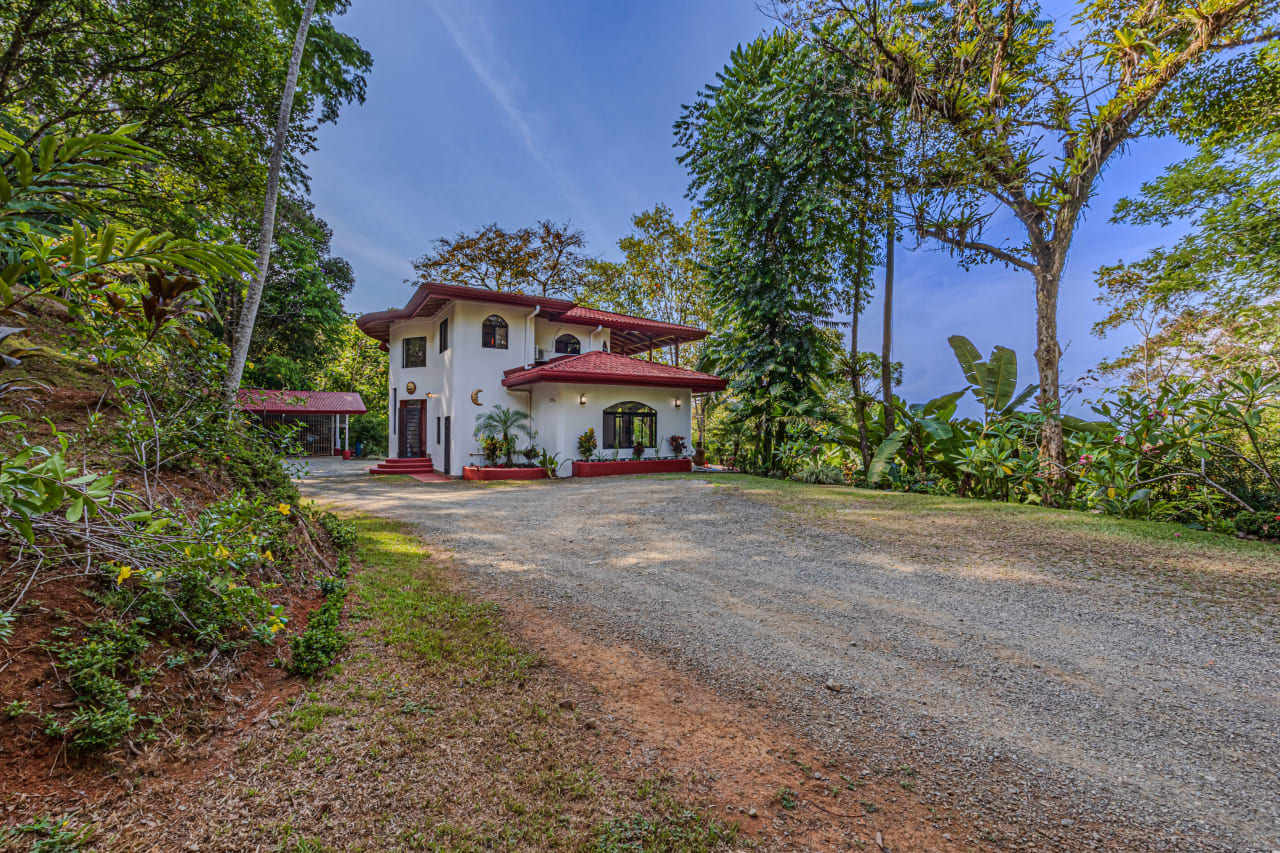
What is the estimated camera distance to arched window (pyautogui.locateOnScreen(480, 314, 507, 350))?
14.9 meters

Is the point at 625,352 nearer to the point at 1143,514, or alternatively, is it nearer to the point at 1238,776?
the point at 1143,514

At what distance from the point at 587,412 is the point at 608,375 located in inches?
55.0

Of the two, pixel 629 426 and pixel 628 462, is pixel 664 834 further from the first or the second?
pixel 629 426

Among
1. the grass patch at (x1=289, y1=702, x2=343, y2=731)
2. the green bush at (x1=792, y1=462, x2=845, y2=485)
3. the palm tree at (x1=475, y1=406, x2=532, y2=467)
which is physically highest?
the palm tree at (x1=475, y1=406, x2=532, y2=467)

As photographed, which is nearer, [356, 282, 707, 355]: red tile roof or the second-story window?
[356, 282, 707, 355]: red tile roof

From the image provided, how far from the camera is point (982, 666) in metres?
3.00

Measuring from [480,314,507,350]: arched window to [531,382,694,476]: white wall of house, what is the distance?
6.09 ft

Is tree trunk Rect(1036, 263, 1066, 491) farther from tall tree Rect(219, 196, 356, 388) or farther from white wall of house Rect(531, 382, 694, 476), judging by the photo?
tall tree Rect(219, 196, 356, 388)

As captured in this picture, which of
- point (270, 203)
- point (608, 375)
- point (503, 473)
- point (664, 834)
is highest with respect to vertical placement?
point (270, 203)

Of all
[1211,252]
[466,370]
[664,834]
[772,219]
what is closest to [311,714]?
[664,834]

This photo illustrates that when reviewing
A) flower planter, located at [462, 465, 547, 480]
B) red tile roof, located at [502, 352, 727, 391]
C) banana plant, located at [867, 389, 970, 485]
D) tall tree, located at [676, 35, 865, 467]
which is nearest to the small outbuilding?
red tile roof, located at [502, 352, 727, 391]

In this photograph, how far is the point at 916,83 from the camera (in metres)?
8.69

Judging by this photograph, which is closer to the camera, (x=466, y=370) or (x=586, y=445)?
(x=586, y=445)

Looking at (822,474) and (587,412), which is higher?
(587,412)
